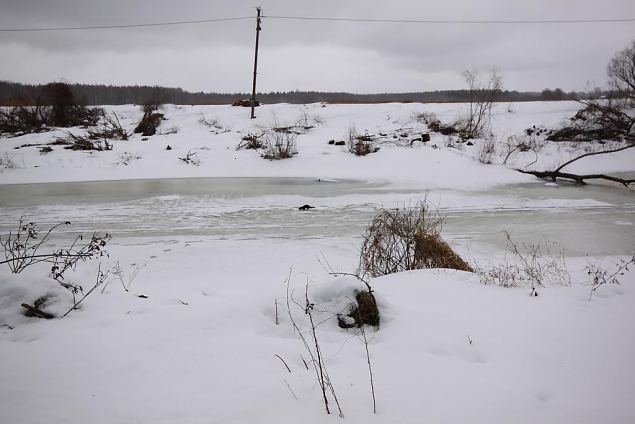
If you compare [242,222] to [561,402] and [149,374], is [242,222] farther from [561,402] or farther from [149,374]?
[561,402]

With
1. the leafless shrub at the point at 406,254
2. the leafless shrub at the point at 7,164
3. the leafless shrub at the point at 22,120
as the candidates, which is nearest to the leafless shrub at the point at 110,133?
the leafless shrub at the point at 22,120

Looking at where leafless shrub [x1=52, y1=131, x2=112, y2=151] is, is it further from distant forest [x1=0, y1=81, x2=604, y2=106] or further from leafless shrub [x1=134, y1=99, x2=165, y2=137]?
distant forest [x1=0, y1=81, x2=604, y2=106]

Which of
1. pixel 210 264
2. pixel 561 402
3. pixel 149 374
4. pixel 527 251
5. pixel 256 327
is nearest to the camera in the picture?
pixel 561 402

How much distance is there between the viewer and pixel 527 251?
796 cm

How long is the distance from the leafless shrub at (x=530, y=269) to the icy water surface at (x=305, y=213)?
0.58 metres

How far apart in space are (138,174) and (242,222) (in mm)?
10944

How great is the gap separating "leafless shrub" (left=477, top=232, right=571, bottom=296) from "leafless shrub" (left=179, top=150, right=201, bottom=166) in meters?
16.3

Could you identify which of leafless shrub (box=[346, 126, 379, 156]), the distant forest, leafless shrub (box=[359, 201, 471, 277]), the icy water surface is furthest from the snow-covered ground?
leafless shrub (box=[359, 201, 471, 277])

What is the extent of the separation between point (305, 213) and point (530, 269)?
21.8 feet

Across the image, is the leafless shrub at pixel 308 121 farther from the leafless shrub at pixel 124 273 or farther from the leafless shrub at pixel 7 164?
the leafless shrub at pixel 124 273

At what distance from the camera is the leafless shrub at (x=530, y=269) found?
5125 mm

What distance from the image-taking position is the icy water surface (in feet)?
30.1

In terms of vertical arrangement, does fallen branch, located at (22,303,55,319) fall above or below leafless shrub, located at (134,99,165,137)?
below

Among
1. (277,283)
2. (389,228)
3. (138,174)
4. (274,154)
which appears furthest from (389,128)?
(277,283)
